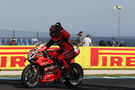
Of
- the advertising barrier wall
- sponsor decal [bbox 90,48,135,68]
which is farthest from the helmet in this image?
sponsor decal [bbox 90,48,135,68]

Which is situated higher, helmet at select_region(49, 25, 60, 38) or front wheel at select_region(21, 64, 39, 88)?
helmet at select_region(49, 25, 60, 38)

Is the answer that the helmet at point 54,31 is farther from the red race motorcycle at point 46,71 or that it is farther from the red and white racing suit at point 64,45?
the red race motorcycle at point 46,71

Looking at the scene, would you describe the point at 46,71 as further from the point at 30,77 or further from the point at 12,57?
the point at 12,57

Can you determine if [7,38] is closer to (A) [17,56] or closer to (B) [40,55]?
(A) [17,56]

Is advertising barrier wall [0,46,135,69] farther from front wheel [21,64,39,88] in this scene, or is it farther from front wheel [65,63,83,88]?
front wheel [21,64,39,88]

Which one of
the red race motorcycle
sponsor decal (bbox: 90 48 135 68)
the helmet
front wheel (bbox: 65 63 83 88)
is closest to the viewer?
the red race motorcycle

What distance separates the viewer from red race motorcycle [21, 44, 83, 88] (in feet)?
33.8

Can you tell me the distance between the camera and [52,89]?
1066cm

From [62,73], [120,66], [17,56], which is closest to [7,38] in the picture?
[17,56]

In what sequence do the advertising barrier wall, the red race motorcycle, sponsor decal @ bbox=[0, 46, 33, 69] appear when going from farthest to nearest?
the advertising barrier wall
sponsor decal @ bbox=[0, 46, 33, 69]
the red race motorcycle

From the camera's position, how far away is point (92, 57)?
18.2 metres

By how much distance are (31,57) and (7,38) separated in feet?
39.9

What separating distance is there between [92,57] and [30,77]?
8.15m

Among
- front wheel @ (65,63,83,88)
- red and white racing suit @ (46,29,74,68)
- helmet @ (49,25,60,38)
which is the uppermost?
helmet @ (49,25,60,38)
